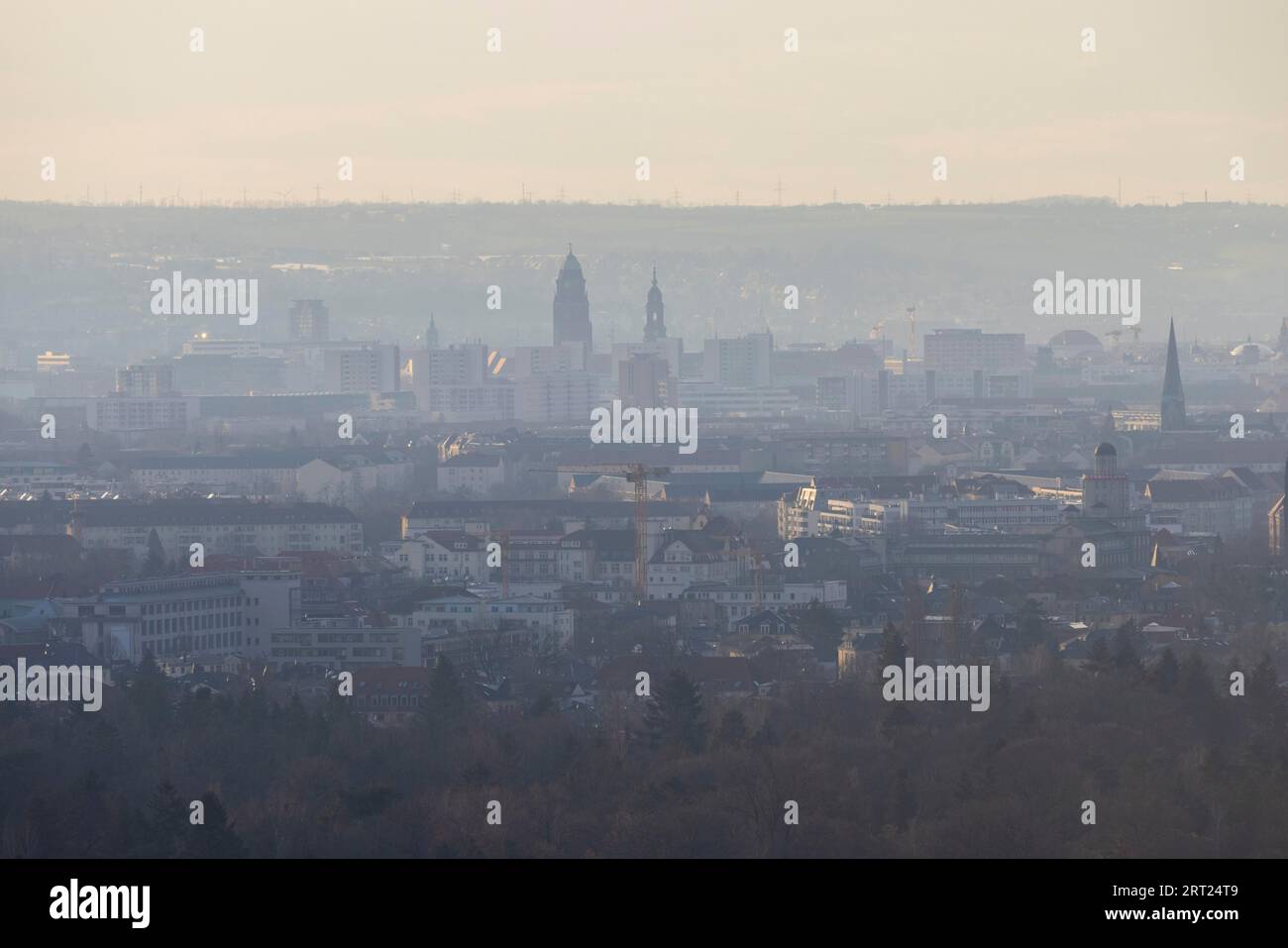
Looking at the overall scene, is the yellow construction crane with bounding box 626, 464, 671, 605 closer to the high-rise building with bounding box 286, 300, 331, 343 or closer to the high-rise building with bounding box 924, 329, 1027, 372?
the high-rise building with bounding box 924, 329, 1027, 372

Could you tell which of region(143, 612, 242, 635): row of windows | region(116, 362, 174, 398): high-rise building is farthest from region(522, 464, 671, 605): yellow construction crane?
region(116, 362, 174, 398): high-rise building

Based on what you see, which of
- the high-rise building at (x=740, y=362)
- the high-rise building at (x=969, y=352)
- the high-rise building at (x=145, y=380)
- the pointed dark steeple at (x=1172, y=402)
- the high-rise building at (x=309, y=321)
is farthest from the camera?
the high-rise building at (x=309, y=321)

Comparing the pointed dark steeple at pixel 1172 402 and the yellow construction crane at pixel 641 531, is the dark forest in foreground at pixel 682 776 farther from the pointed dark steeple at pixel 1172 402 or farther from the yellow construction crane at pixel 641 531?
the pointed dark steeple at pixel 1172 402

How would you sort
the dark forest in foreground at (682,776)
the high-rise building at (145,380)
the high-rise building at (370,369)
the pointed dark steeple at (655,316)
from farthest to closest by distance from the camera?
the pointed dark steeple at (655,316) → the high-rise building at (370,369) → the high-rise building at (145,380) → the dark forest in foreground at (682,776)

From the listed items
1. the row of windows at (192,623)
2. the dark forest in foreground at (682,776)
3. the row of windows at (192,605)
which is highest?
the row of windows at (192,605)

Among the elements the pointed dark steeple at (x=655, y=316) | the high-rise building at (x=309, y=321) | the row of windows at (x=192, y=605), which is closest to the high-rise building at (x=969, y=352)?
the pointed dark steeple at (x=655, y=316)

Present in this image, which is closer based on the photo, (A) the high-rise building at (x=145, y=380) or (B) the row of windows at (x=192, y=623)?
(B) the row of windows at (x=192, y=623)

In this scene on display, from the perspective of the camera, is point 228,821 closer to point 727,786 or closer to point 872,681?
point 727,786

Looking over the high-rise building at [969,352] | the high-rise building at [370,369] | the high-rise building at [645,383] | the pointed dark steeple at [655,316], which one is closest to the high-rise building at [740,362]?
the pointed dark steeple at [655,316]

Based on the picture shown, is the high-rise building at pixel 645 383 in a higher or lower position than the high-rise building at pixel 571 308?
lower

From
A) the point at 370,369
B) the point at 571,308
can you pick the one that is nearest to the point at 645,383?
the point at 370,369
